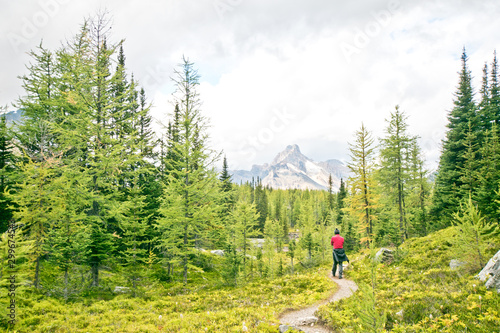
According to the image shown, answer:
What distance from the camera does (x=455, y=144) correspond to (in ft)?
83.0

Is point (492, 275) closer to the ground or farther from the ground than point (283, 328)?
farther from the ground

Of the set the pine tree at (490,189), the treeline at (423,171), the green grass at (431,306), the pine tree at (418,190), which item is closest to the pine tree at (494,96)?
the treeline at (423,171)

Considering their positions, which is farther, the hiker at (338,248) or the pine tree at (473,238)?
the hiker at (338,248)

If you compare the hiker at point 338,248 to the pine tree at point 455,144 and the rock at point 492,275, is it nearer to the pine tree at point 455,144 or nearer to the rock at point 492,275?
the rock at point 492,275

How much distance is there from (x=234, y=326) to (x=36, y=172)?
11.4 meters

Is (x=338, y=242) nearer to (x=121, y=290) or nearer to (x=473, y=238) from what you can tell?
(x=473, y=238)

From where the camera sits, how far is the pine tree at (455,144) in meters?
24.1

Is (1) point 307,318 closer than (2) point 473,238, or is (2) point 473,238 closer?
(1) point 307,318

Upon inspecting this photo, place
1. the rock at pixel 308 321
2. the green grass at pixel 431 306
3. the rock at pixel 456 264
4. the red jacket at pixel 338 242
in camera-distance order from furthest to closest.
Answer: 1. the red jacket at pixel 338 242
2. the rock at pixel 456 264
3. the rock at pixel 308 321
4. the green grass at pixel 431 306

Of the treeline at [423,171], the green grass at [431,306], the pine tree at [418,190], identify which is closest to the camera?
the green grass at [431,306]

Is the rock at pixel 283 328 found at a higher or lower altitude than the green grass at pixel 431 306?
lower

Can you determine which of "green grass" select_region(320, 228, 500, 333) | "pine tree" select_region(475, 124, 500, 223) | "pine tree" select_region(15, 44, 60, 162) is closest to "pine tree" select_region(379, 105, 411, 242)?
"pine tree" select_region(475, 124, 500, 223)

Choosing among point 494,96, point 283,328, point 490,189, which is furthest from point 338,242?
point 494,96

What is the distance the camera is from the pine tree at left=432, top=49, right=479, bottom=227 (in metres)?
24.1
